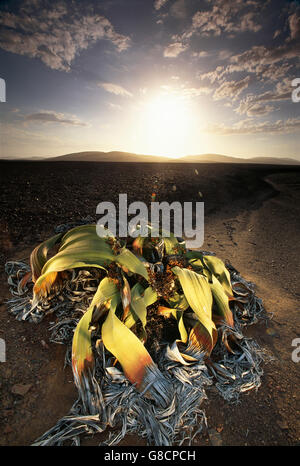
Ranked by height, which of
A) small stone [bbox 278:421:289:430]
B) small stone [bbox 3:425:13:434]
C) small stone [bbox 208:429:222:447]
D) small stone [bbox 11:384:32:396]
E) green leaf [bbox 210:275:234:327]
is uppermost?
green leaf [bbox 210:275:234:327]

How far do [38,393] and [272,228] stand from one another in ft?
20.1

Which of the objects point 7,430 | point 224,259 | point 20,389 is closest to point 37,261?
point 20,389

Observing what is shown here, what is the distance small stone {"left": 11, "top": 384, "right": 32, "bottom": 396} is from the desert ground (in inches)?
0.6

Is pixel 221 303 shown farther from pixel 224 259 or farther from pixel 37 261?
pixel 224 259

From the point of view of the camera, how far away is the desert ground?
1.50 m

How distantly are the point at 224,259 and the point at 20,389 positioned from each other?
3.44 m

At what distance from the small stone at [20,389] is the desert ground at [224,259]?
0.6 inches

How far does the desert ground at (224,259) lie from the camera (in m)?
1.50

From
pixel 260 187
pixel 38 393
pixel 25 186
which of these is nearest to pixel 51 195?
pixel 25 186

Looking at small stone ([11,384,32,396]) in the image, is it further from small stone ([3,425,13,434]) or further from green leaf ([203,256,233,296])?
green leaf ([203,256,233,296])

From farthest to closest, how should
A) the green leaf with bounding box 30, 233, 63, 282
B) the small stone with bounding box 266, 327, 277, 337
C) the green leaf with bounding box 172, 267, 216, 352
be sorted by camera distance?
the small stone with bounding box 266, 327, 277, 337 → the green leaf with bounding box 30, 233, 63, 282 → the green leaf with bounding box 172, 267, 216, 352

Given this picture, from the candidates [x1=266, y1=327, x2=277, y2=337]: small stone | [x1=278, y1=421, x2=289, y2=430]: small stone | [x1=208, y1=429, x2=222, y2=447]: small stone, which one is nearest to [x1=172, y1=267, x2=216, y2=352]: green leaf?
[x1=208, y1=429, x2=222, y2=447]: small stone

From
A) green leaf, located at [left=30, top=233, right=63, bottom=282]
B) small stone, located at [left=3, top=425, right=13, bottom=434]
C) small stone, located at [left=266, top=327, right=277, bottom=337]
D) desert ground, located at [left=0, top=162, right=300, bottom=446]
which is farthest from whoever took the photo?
small stone, located at [left=266, top=327, right=277, bottom=337]

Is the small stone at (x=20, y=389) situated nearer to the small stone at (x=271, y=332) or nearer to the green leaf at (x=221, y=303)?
the green leaf at (x=221, y=303)
